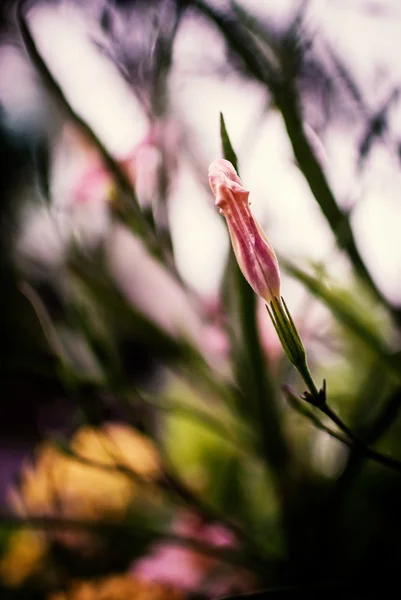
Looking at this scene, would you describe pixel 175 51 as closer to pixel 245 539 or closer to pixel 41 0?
pixel 41 0

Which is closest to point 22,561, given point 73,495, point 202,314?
point 73,495

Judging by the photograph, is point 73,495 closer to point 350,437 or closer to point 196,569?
point 196,569

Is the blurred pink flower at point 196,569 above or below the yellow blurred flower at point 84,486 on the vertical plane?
below

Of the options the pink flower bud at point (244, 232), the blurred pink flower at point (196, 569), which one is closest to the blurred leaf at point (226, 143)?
the pink flower bud at point (244, 232)

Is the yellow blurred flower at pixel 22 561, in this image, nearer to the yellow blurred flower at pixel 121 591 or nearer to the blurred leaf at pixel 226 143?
the yellow blurred flower at pixel 121 591

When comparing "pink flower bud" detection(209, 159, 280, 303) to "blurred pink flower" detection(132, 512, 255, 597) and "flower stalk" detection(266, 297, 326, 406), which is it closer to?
"flower stalk" detection(266, 297, 326, 406)

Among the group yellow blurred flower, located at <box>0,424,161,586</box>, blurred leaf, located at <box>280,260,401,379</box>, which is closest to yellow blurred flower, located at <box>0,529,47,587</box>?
yellow blurred flower, located at <box>0,424,161,586</box>
